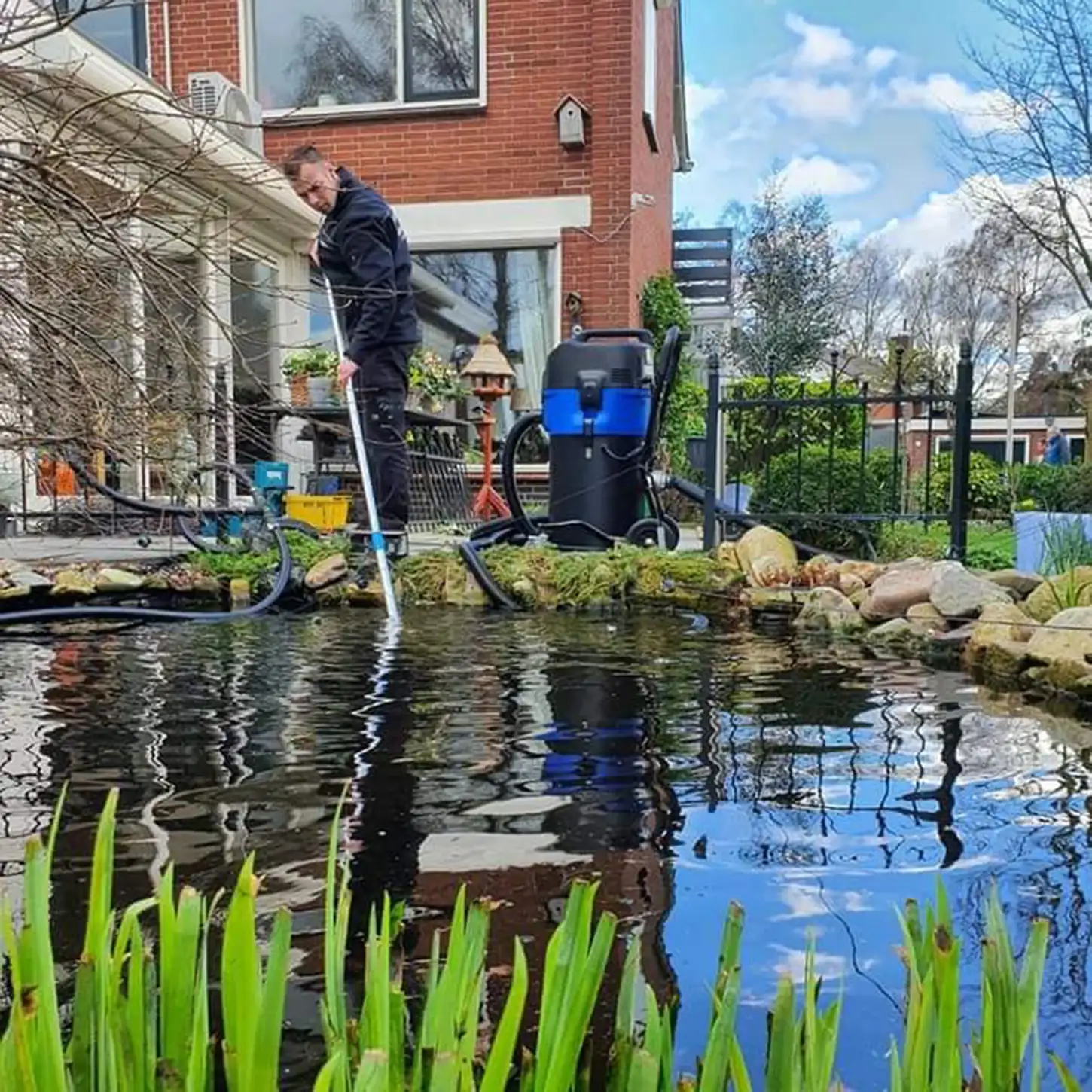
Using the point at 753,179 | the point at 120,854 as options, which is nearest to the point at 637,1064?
the point at 120,854

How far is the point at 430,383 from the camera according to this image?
8508 millimetres

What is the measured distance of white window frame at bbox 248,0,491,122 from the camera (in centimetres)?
952

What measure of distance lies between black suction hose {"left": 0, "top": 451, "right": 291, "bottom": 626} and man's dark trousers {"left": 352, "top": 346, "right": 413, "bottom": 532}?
22.3 inches

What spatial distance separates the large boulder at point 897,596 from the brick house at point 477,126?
5503 millimetres

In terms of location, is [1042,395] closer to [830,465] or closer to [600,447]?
[830,465]

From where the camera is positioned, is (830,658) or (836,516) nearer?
(830,658)

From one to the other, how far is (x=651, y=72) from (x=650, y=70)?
7 centimetres

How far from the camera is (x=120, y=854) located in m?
1.80

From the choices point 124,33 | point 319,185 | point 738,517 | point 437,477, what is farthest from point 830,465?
point 124,33

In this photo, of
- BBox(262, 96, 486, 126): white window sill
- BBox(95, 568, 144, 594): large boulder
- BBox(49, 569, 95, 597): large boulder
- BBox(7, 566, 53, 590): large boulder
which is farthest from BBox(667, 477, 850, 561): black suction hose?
BBox(262, 96, 486, 126): white window sill

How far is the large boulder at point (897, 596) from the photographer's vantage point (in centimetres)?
439

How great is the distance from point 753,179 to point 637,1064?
23.7 meters

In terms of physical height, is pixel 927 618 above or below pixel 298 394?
below

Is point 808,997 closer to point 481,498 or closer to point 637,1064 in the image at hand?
point 637,1064
